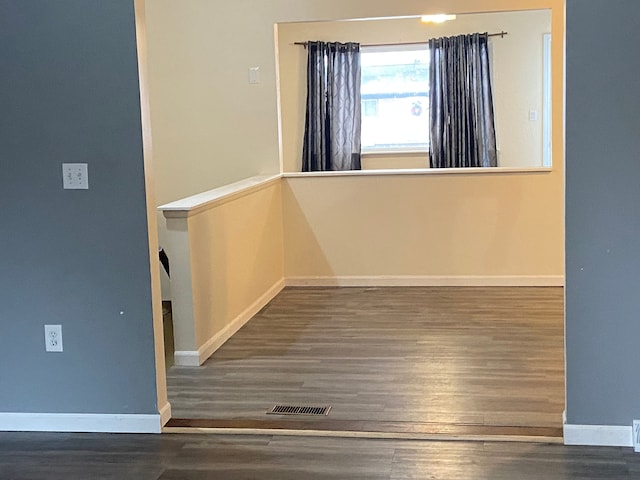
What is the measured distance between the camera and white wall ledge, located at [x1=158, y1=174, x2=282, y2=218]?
4262mm

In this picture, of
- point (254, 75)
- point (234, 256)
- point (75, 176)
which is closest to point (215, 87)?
point (254, 75)

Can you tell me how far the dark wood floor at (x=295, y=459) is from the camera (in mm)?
2865

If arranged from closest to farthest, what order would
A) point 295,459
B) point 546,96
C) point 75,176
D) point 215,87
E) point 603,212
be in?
1. point 603,212
2. point 295,459
3. point 75,176
4. point 215,87
5. point 546,96

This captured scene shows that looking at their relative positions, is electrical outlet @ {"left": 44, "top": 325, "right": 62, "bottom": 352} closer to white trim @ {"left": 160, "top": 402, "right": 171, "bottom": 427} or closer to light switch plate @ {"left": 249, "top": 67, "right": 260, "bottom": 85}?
white trim @ {"left": 160, "top": 402, "right": 171, "bottom": 427}

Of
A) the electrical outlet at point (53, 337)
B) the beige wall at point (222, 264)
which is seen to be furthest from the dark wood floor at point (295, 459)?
the beige wall at point (222, 264)

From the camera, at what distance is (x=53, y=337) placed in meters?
3.35

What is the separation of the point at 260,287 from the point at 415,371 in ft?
6.20

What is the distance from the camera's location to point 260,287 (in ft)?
18.7

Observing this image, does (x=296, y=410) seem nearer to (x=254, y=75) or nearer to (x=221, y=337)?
(x=221, y=337)

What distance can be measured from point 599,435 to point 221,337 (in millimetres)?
2350

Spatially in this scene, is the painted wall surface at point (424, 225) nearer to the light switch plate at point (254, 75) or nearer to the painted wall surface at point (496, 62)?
the light switch plate at point (254, 75)

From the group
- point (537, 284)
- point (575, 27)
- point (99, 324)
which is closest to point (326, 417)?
point (99, 324)

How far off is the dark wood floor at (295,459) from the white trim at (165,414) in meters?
0.09

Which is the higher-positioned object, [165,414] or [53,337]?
[53,337]
